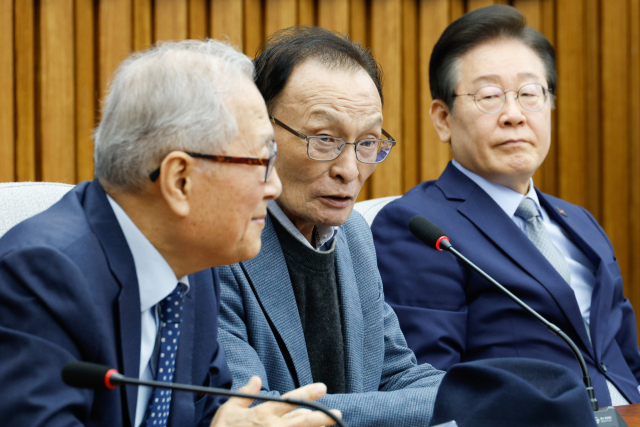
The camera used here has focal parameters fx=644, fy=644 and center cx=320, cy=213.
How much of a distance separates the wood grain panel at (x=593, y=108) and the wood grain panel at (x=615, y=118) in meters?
0.04

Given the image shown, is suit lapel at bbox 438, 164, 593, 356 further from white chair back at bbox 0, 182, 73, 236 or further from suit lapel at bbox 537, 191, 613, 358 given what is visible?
white chair back at bbox 0, 182, 73, 236

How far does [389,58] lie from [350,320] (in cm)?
161

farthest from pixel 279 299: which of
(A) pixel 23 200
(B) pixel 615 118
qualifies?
(B) pixel 615 118

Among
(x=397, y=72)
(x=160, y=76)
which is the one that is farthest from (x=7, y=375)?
(x=397, y=72)

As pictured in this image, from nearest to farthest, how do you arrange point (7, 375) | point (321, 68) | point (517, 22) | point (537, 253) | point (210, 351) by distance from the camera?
point (7, 375)
point (210, 351)
point (321, 68)
point (537, 253)
point (517, 22)

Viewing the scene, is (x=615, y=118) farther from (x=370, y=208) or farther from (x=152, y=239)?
(x=152, y=239)

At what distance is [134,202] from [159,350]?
9.7 inches

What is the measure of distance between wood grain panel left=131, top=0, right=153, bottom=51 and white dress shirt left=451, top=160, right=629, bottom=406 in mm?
1264

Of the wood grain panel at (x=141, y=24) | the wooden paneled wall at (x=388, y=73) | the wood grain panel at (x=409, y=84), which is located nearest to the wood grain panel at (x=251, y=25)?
the wooden paneled wall at (x=388, y=73)

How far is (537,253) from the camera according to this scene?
1.79 meters

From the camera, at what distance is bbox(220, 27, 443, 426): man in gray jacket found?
133cm

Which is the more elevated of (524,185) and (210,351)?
(524,185)

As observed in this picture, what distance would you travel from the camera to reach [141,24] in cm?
244

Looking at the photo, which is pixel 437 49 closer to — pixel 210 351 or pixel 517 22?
pixel 517 22
